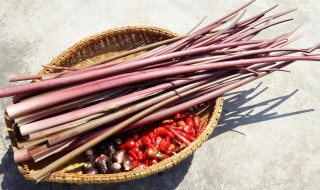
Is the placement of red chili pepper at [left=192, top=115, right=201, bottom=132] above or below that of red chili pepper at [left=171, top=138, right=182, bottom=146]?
above

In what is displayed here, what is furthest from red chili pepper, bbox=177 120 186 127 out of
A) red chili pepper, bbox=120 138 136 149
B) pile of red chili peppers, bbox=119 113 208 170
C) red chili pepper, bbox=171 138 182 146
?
red chili pepper, bbox=120 138 136 149

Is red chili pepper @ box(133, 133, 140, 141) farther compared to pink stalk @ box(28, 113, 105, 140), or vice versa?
red chili pepper @ box(133, 133, 140, 141)

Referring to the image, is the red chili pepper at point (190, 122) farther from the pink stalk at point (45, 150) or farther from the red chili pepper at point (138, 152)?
the pink stalk at point (45, 150)

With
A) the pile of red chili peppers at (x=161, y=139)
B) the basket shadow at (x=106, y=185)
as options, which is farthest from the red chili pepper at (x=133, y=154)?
the basket shadow at (x=106, y=185)

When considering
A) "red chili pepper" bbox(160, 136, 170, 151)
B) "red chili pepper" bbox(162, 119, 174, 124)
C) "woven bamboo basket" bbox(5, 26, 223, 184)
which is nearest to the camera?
"woven bamboo basket" bbox(5, 26, 223, 184)

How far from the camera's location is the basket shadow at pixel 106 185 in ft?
7.68

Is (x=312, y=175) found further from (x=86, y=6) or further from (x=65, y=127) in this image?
(x=86, y=6)

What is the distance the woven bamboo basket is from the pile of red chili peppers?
141 mm

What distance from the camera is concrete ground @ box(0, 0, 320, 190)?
7.89 feet

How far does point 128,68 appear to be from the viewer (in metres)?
2.15

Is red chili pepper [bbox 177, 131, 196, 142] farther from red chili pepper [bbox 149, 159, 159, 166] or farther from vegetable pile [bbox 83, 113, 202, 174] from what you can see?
red chili pepper [bbox 149, 159, 159, 166]

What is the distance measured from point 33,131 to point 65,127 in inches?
7.1

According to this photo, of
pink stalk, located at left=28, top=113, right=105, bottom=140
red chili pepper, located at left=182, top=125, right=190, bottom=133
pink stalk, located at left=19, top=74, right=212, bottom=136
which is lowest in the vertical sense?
red chili pepper, located at left=182, top=125, right=190, bottom=133

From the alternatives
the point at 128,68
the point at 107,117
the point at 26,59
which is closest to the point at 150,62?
the point at 128,68
